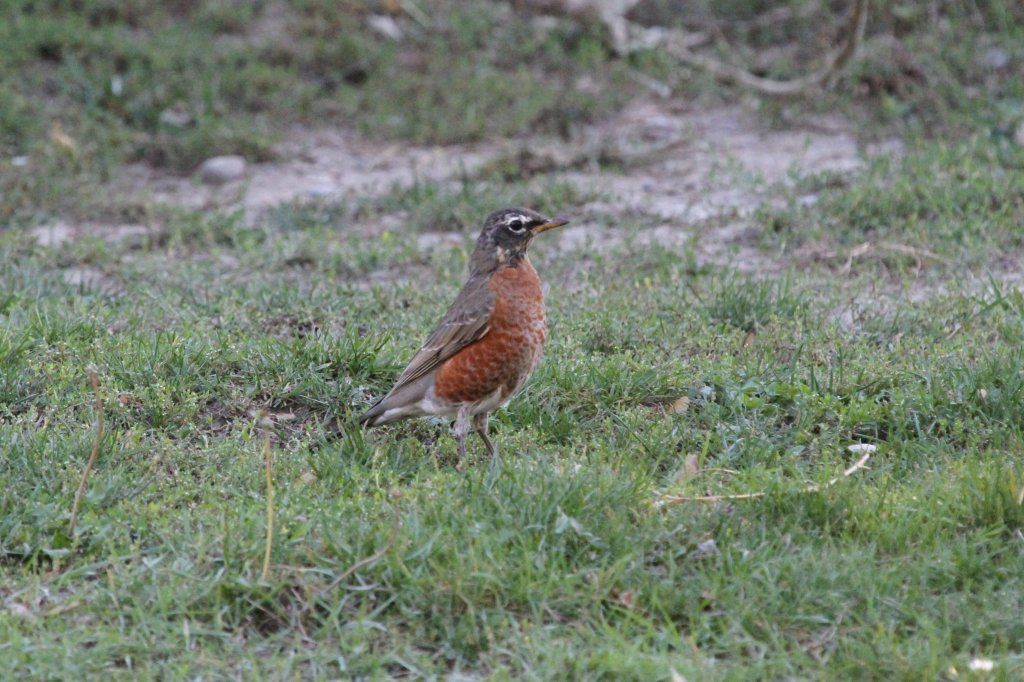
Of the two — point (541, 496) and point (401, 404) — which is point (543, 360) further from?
point (541, 496)

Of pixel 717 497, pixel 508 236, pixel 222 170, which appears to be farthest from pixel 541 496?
pixel 222 170

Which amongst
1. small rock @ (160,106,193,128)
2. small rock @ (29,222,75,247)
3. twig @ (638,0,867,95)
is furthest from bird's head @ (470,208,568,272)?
small rock @ (160,106,193,128)

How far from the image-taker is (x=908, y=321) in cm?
796

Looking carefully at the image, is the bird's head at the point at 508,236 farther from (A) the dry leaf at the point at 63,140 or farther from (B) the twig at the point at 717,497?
(A) the dry leaf at the point at 63,140

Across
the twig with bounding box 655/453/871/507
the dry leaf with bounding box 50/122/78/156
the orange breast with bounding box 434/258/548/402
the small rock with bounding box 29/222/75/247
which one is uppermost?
the orange breast with bounding box 434/258/548/402

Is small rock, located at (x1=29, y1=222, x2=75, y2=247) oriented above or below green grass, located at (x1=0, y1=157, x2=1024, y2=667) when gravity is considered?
below

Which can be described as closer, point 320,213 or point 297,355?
point 297,355

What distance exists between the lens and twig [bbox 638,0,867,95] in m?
11.8

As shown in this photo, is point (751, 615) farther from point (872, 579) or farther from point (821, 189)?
point (821, 189)

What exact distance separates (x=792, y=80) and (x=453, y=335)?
715 centimetres

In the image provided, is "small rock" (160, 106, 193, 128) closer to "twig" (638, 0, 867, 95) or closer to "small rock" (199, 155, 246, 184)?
"small rock" (199, 155, 246, 184)

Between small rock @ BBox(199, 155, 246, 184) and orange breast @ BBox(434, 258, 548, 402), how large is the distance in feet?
17.6

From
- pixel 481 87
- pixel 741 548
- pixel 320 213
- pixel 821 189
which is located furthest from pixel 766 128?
pixel 741 548

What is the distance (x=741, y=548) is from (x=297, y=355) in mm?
2874
